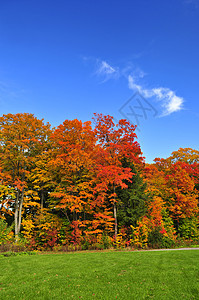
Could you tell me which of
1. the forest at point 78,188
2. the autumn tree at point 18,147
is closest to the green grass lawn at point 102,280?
the forest at point 78,188

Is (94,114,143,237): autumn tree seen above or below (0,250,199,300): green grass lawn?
above

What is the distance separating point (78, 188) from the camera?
61.2ft

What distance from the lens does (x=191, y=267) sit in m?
8.70

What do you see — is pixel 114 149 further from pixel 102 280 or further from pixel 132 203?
pixel 102 280

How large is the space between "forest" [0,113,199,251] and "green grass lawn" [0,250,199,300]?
8.54 m

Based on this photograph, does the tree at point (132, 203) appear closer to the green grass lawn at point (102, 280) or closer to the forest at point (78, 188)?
the forest at point (78, 188)

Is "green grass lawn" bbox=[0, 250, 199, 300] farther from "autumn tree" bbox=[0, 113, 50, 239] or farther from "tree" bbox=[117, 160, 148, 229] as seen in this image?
"autumn tree" bbox=[0, 113, 50, 239]

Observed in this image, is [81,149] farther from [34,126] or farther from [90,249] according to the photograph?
[90,249]

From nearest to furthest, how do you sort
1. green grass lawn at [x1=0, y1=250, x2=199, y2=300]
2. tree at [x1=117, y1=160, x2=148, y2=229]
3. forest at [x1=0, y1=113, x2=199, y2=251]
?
1. green grass lawn at [x1=0, y1=250, x2=199, y2=300]
2. forest at [x1=0, y1=113, x2=199, y2=251]
3. tree at [x1=117, y1=160, x2=148, y2=229]

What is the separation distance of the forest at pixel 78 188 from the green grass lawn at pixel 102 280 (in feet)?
28.0

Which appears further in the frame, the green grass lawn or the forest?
the forest

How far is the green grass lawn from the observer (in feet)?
19.8

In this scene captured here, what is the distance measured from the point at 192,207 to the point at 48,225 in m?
17.1

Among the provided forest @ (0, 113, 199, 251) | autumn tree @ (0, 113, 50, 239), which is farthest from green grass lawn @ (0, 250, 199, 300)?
autumn tree @ (0, 113, 50, 239)
